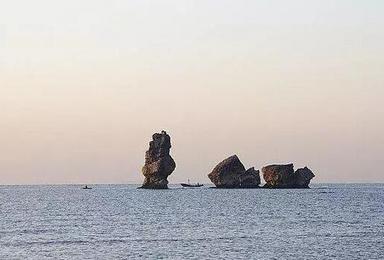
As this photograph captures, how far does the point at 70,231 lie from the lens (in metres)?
86.8

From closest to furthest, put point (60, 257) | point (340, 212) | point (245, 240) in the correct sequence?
point (60, 257), point (245, 240), point (340, 212)

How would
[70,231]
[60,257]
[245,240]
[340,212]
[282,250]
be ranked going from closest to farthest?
[60,257] → [282,250] → [245,240] → [70,231] → [340,212]

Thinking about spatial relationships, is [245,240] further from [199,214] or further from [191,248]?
[199,214]

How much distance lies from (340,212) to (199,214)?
24.3 meters

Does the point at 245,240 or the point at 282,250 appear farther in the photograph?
the point at 245,240

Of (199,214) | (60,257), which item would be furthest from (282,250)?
(199,214)

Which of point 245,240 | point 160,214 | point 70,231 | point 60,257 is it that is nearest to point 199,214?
point 160,214

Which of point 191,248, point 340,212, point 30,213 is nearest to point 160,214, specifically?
point 30,213

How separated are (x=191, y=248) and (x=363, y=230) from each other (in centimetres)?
2861

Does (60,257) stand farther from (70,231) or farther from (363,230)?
(363,230)

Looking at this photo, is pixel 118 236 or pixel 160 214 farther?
pixel 160 214

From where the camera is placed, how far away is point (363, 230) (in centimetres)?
8875

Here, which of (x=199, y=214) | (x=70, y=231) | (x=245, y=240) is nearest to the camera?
(x=245, y=240)

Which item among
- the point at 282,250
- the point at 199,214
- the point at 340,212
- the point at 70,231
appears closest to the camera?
the point at 282,250
